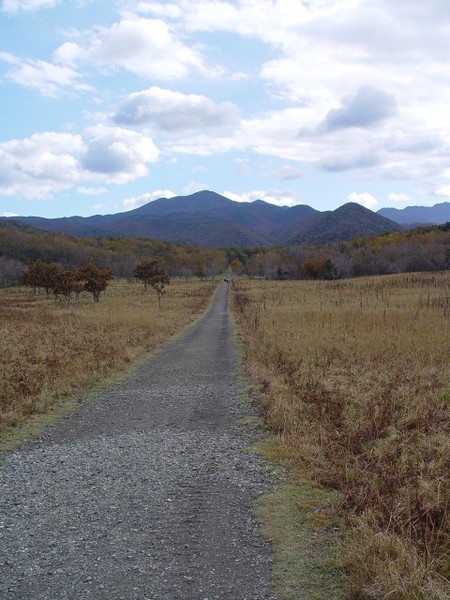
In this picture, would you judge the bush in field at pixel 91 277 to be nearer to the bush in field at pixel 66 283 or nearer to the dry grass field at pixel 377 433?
the bush in field at pixel 66 283

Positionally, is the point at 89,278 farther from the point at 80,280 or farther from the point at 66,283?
the point at 66,283

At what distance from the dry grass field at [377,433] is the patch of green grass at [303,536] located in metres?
0.15

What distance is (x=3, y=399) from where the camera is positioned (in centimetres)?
905

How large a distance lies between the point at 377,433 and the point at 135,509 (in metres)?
3.67

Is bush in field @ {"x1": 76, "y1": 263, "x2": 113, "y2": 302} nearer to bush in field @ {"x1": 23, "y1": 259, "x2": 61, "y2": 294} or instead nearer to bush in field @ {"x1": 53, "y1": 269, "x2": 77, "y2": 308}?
bush in field @ {"x1": 53, "y1": 269, "x2": 77, "y2": 308}

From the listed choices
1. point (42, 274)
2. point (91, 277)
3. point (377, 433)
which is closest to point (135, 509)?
point (377, 433)

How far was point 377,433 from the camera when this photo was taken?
656 centimetres

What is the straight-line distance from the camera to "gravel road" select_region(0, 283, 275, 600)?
3510 mm

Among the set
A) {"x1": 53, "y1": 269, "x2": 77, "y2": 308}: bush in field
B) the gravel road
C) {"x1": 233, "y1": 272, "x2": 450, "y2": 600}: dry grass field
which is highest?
{"x1": 53, "y1": 269, "x2": 77, "y2": 308}: bush in field

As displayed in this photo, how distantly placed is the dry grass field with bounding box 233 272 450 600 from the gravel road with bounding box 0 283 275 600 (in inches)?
32.6

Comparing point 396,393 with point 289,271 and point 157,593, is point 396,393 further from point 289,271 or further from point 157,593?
point 289,271

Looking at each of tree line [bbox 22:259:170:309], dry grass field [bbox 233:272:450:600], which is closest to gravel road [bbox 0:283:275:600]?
dry grass field [bbox 233:272:450:600]

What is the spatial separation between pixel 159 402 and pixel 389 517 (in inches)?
239

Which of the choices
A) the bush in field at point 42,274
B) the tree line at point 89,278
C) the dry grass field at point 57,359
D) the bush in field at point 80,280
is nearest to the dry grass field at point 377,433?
the dry grass field at point 57,359
